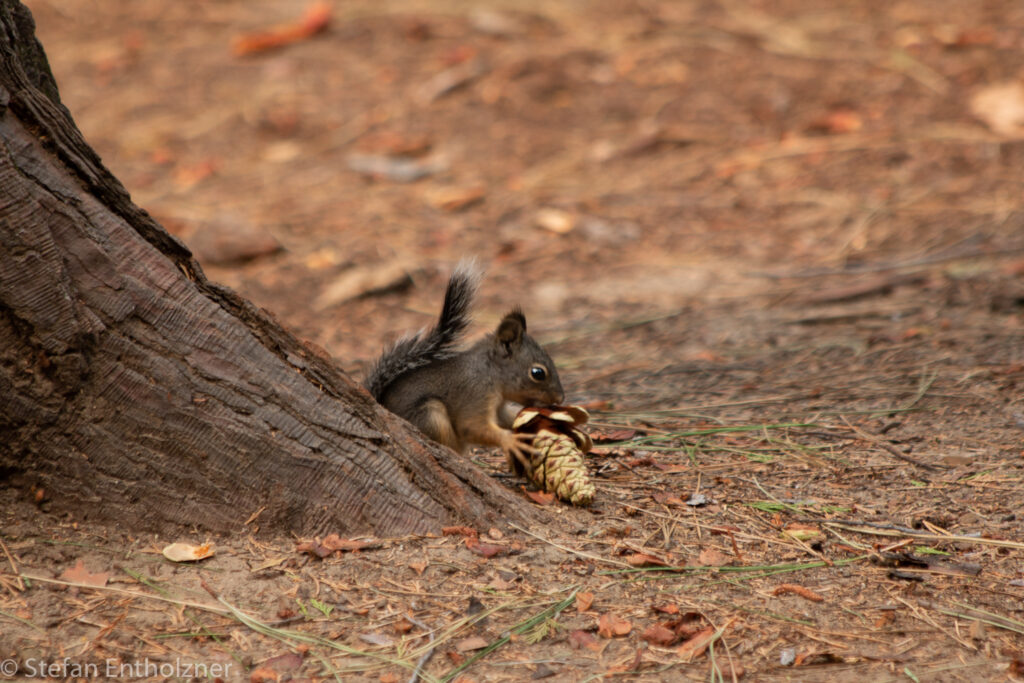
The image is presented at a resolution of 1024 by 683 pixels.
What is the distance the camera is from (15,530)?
2271 millimetres

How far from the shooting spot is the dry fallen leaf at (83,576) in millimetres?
2182

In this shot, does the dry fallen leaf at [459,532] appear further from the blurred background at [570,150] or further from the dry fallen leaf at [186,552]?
the blurred background at [570,150]

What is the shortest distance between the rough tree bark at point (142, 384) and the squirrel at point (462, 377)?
79 centimetres

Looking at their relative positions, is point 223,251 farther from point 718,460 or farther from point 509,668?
point 509,668

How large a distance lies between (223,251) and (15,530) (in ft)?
13.4

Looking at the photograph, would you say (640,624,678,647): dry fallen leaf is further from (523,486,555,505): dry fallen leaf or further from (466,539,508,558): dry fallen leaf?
(523,486,555,505): dry fallen leaf

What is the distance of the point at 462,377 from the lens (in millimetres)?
3500

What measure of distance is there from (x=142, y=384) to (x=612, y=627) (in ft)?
3.78

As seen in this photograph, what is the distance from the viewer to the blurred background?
18.6ft

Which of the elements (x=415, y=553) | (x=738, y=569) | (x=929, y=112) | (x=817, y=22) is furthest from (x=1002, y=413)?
(x=817, y=22)

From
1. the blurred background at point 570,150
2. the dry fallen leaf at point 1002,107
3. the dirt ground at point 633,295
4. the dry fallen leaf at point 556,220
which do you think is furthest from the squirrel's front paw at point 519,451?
the dry fallen leaf at point 1002,107

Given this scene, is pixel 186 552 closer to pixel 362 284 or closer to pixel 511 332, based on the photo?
pixel 511 332

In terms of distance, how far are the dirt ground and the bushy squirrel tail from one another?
1.29 feet

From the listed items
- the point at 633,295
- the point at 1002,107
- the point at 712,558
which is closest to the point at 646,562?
the point at 712,558
